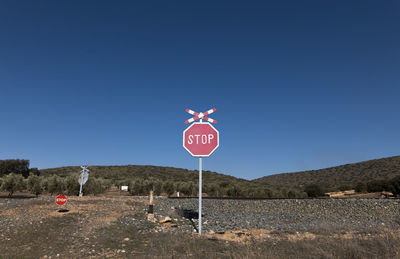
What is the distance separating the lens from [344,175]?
6756 cm

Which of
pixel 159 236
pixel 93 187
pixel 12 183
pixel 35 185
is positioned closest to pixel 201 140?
pixel 159 236

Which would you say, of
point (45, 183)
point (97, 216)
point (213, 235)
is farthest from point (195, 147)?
point (45, 183)

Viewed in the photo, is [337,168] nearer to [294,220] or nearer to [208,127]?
[294,220]

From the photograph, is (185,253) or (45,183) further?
(45,183)

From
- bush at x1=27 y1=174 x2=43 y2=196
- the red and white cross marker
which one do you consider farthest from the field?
bush at x1=27 y1=174 x2=43 y2=196

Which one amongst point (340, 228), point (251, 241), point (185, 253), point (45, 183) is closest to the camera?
point (185, 253)

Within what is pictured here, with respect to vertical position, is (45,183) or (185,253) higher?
(45,183)

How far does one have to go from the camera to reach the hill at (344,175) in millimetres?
57909

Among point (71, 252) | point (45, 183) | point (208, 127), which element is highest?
point (208, 127)

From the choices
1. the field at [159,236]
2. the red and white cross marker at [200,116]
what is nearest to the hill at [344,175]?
the field at [159,236]

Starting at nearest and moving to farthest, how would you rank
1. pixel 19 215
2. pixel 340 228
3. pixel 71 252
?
pixel 71 252, pixel 340 228, pixel 19 215

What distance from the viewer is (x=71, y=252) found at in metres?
8.12

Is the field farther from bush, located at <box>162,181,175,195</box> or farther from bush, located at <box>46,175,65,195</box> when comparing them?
bush, located at <box>162,181,175,195</box>

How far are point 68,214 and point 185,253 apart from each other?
8.53m
